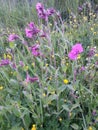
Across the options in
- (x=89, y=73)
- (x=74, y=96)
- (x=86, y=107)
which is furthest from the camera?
(x=89, y=73)

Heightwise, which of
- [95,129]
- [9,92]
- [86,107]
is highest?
[9,92]

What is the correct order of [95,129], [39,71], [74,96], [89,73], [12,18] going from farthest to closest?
[12,18], [39,71], [89,73], [74,96], [95,129]

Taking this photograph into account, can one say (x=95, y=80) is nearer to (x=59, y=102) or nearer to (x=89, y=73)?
(x=89, y=73)

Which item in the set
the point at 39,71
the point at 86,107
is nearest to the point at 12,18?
the point at 39,71

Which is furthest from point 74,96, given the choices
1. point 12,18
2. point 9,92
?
point 12,18

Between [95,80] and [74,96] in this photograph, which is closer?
[74,96]

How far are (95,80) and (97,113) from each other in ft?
1.05

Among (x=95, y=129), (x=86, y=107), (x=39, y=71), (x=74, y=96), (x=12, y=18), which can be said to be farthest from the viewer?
(x=12, y=18)

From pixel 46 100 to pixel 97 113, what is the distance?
1.05 ft

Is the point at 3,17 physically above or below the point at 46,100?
above

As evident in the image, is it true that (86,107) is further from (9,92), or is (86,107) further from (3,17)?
(3,17)

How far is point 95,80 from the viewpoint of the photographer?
6.30ft

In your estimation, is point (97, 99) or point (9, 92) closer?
point (97, 99)

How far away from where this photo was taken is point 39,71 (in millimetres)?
2133
